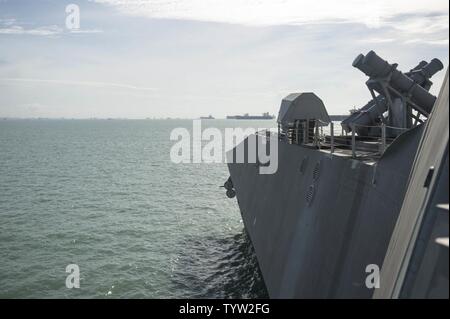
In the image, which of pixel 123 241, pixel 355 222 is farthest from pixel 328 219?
pixel 123 241

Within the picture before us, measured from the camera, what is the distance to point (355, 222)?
1067cm

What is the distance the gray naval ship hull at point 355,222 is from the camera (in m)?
5.42

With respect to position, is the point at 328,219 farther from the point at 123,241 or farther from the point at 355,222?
the point at 123,241

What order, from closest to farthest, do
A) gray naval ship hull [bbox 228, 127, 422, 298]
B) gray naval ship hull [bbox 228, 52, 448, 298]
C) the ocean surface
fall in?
gray naval ship hull [bbox 228, 52, 448, 298]
gray naval ship hull [bbox 228, 127, 422, 298]
the ocean surface

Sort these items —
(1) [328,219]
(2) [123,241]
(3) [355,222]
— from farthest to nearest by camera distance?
(2) [123,241], (1) [328,219], (3) [355,222]

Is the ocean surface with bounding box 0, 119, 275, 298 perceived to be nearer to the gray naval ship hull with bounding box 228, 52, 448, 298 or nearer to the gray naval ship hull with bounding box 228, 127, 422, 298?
the gray naval ship hull with bounding box 228, 52, 448, 298

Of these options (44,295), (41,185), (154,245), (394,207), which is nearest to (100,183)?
(41,185)

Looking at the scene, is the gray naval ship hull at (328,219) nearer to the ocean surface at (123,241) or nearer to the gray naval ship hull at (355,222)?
the gray naval ship hull at (355,222)

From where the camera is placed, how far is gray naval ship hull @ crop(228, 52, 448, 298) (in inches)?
213

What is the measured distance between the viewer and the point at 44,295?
17.9 metres

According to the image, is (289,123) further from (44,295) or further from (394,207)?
(44,295)

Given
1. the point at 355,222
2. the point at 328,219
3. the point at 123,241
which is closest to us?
the point at 355,222

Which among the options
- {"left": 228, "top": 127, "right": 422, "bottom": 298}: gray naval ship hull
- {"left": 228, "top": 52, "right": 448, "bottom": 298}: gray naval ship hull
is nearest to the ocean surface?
{"left": 228, "top": 52, "right": 448, "bottom": 298}: gray naval ship hull

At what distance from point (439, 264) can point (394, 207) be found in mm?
4214
